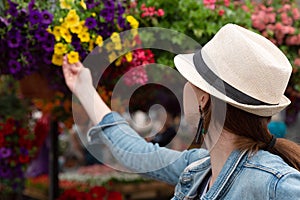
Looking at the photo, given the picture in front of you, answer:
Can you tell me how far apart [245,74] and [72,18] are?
83 cm

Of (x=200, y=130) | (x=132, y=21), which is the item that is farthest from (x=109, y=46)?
(x=200, y=130)

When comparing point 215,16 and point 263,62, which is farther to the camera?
point 215,16

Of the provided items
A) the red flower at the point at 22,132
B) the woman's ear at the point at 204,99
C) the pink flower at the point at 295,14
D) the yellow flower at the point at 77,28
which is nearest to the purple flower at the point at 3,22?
the yellow flower at the point at 77,28

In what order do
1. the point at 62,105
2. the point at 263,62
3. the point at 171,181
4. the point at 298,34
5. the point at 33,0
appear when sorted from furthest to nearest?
the point at 62,105 < the point at 298,34 < the point at 33,0 < the point at 171,181 < the point at 263,62

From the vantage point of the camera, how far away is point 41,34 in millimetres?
1761

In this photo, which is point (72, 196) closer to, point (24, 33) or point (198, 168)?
point (24, 33)

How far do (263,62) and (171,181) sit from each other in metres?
0.57

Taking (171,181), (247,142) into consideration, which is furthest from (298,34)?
(247,142)

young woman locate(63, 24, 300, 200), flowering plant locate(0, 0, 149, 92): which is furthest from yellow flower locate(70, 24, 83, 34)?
young woman locate(63, 24, 300, 200)

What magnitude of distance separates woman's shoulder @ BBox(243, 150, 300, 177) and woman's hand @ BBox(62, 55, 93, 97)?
0.69 metres

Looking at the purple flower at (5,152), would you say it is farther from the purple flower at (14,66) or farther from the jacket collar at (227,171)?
the jacket collar at (227,171)

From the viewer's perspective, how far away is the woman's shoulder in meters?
1.07

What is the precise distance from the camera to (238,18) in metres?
2.15

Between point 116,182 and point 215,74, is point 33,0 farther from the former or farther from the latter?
point 116,182
